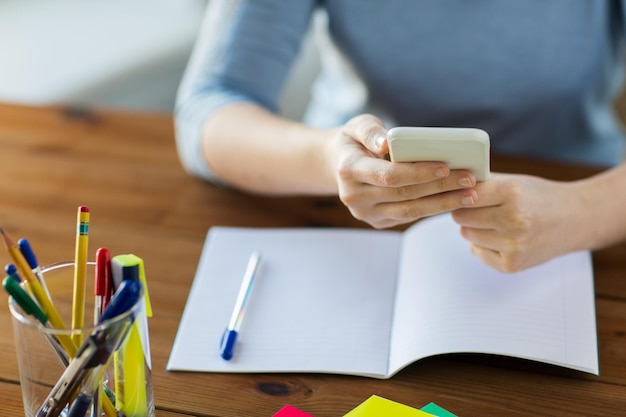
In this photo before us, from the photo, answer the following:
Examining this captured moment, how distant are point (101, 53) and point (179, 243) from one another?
1226 millimetres

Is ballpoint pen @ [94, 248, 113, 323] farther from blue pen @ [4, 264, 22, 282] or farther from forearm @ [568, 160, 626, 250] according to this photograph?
forearm @ [568, 160, 626, 250]

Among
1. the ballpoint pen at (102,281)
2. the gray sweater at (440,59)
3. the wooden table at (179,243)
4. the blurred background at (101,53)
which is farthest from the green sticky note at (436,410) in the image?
the blurred background at (101,53)

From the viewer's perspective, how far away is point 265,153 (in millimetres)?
1008

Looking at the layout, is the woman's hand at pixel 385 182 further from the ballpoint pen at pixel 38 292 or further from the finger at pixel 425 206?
the ballpoint pen at pixel 38 292

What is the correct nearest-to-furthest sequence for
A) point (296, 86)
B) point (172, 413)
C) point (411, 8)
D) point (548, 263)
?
point (172, 413), point (548, 263), point (411, 8), point (296, 86)

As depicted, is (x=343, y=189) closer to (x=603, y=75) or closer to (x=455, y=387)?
(x=455, y=387)

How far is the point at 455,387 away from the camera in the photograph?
0.74 meters

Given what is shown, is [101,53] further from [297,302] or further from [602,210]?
[602,210]

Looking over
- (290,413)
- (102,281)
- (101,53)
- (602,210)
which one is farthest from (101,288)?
(101,53)

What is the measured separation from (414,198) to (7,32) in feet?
5.41

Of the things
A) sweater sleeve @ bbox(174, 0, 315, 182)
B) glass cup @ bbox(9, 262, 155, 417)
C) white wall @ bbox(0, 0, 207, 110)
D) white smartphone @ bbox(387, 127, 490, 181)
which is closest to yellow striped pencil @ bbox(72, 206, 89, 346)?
glass cup @ bbox(9, 262, 155, 417)

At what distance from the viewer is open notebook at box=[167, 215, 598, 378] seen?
762mm

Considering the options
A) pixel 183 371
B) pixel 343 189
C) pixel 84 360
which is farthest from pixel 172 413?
pixel 343 189

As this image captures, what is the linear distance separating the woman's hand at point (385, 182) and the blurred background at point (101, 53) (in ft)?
3.96
